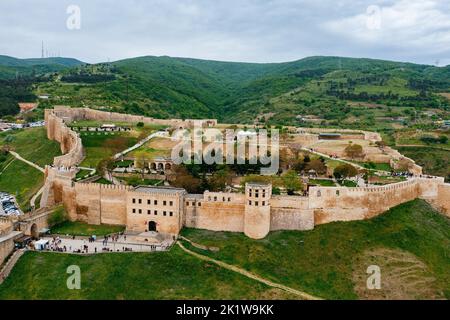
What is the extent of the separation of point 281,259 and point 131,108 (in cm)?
8123

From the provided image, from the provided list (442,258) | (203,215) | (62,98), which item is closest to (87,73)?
(62,98)

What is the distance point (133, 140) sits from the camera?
7600cm

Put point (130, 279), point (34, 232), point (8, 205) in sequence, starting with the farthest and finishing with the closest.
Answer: point (8, 205) < point (34, 232) < point (130, 279)

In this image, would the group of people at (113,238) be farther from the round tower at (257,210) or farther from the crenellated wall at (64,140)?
the crenellated wall at (64,140)

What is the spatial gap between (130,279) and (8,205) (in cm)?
2367

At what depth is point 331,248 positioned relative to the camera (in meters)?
47.6

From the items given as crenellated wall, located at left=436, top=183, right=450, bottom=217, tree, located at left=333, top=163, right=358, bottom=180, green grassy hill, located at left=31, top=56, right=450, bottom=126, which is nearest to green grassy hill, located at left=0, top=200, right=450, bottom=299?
crenellated wall, located at left=436, top=183, right=450, bottom=217

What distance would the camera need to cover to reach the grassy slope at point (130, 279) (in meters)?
40.8

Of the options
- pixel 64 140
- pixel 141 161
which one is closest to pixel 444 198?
pixel 141 161

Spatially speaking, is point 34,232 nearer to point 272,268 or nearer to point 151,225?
point 151,225

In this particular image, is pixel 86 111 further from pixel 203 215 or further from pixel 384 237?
pixel 384 237

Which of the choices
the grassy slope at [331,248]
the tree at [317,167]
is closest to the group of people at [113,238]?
the grassy slope at [331,248]

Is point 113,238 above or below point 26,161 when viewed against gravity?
below

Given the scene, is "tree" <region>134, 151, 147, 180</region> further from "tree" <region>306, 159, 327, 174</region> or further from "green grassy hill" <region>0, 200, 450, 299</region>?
"tree" <region>306, 159, 327, 174</region>
